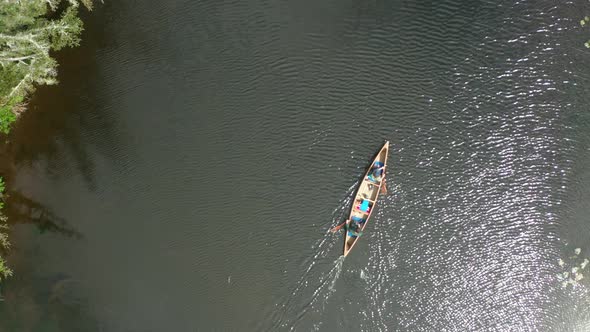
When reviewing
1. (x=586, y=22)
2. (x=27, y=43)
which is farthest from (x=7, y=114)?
(x=586, y=22)

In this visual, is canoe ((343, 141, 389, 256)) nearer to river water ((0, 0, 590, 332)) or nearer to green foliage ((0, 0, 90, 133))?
river water ((0, 0, 590, 332))

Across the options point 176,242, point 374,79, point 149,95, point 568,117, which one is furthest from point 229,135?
point 568,117

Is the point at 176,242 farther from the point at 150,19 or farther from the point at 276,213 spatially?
the point at 150,19

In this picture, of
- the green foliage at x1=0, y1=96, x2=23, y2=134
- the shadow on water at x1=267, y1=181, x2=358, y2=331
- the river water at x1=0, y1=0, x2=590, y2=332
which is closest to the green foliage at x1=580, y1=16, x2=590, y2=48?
the river water at x1=0, y1=0, x2=590, y2=332

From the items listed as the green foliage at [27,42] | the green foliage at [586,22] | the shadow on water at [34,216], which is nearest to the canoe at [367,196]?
the green foliage at [586,22]

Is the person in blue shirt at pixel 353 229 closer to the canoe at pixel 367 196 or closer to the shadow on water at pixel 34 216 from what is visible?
the canoe at pixel 367 196
